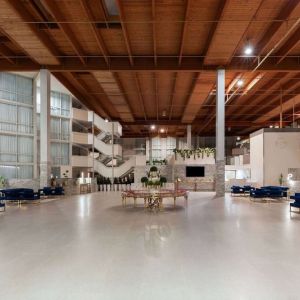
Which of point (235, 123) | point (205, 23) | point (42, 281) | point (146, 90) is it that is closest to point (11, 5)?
point (205, 23)

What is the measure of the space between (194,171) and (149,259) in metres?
19.9

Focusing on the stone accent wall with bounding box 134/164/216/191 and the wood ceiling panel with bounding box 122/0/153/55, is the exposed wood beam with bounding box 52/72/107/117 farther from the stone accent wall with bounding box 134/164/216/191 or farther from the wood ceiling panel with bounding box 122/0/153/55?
the stone accent wall with bounding box 134/164/216/191

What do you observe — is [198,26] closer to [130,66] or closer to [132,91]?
[130,66]

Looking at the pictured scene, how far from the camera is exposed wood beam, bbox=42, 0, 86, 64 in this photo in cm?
1033

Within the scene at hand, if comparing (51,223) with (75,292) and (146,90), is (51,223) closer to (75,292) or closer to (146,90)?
(75,292)

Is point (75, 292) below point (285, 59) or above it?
below

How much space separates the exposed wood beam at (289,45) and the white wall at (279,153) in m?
5.00

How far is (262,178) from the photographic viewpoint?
18703 mm

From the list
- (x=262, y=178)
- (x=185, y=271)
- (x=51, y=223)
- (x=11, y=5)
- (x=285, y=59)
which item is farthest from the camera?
(x=262, y=178)

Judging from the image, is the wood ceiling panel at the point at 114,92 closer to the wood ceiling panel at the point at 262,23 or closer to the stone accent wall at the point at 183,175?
the stone accent wall at the point at 183,175

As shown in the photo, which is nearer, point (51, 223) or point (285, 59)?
point (51, 223)

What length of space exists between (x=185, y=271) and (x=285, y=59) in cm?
1417

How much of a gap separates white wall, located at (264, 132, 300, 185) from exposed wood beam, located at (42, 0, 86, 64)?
1155 cm

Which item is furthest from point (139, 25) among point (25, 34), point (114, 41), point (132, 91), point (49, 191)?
point (132, 91)
